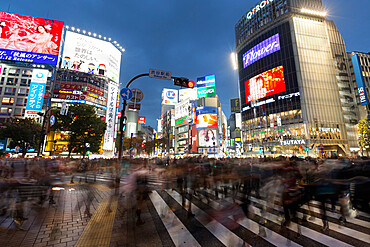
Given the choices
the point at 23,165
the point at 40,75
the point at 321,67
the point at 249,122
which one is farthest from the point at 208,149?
the point at 23,165

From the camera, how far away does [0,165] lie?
1055 centimetres

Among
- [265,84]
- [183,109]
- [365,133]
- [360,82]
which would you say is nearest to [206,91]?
[183,109]

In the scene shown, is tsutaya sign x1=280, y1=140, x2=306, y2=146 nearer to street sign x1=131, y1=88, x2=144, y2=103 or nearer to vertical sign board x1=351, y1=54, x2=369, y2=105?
vertical sign board x1=351, y1=54, x2=369, y2=105

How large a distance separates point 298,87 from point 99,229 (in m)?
63.1

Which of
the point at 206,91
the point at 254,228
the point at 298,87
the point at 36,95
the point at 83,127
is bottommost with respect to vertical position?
the point at 254,228

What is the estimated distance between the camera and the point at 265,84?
61281 millimetres

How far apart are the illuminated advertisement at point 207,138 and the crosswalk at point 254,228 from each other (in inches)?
2442

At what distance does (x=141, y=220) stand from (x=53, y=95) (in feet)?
207

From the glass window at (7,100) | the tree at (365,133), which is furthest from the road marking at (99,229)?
the glass window at (7,100)

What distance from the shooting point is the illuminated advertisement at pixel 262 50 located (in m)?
60.6

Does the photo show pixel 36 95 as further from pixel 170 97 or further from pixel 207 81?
pixel 170 97

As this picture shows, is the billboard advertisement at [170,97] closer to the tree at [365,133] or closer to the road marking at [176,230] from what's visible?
the tree at [365,133]

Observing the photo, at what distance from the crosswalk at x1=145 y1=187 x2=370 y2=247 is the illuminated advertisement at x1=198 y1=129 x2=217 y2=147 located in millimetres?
62039

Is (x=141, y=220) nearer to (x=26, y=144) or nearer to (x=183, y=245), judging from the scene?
(x=183, y=245)
